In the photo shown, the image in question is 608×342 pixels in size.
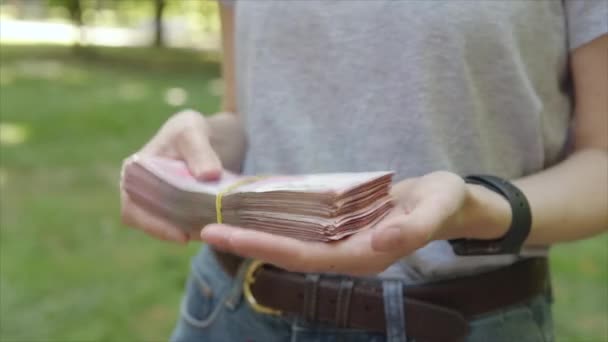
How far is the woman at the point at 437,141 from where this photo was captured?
0.98 meters

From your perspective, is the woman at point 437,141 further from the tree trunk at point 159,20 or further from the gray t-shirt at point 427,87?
the tree trunk at point 159,20

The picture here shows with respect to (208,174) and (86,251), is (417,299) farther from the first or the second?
(86,251)

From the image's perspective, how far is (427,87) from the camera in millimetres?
1004

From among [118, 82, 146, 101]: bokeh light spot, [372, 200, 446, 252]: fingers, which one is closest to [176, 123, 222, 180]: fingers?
[372, 200, 446, 252]: fingers

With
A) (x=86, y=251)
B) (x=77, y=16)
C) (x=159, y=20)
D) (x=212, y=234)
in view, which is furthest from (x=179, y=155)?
(x=159, y=20)

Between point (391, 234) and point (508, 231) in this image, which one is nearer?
point (391, 234)

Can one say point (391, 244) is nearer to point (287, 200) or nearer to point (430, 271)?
point (287, 200)

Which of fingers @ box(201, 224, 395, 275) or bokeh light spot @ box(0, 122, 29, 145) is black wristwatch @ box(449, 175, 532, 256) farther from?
bokeh light spot @ box(0, 122, 29, 145)

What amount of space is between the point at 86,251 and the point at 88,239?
164 mm

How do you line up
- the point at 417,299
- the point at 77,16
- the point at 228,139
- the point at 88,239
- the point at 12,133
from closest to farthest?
the point at 417,299 < the point at 228,139 < the point at 88,239 < the point at 12,133 < the point at 77,16

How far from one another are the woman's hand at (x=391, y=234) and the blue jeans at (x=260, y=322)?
17cm

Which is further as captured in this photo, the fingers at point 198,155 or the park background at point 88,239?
the park background at point 88,239

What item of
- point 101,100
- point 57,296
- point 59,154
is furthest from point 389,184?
point 101,100

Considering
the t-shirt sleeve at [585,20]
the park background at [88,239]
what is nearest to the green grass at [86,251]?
the park background at [88,239]
